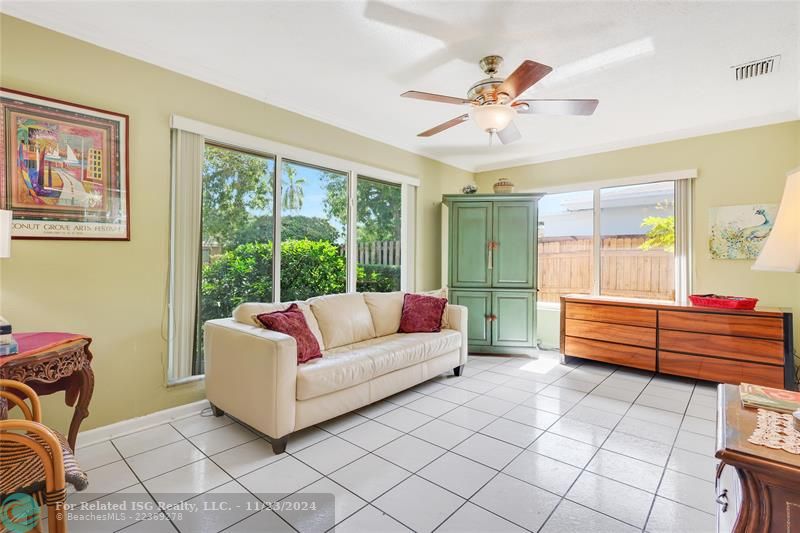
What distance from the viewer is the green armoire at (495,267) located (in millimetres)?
4594

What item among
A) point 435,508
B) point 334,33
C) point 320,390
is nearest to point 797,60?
point 334,33

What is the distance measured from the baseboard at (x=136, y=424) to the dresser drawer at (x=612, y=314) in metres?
3.90

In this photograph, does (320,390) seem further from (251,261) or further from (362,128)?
(362,128)

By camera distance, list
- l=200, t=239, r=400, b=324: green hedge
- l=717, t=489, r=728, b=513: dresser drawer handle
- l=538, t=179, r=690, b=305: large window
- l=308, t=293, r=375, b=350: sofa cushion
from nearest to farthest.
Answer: l=717, t=489, r=728, b=513: dresser drawer handle → l=200, t=239, r=400, b=324: green hedge → l=308, t=293, r=375, b=350: sofa cushion → l=538, t=179, r=690, b=305: large window

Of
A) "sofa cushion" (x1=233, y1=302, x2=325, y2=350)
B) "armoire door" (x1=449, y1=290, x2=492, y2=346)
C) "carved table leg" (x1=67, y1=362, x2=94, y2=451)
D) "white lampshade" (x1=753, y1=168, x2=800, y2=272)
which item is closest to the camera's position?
"white lampshade" (x1=753, y1=168, x2=800, y2=272)

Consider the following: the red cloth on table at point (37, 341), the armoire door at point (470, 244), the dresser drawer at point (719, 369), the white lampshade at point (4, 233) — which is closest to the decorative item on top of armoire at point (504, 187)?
the armoire door at point (470, 244)

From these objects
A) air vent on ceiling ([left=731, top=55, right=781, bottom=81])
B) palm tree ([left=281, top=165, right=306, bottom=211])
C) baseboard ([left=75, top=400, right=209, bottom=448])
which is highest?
air vent on ceiling ([left=731, top=55, right=781, bottom=81])

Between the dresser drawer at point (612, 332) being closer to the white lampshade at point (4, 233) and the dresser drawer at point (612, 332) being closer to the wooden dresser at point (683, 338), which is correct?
the wooden dresser at point (683, 338)

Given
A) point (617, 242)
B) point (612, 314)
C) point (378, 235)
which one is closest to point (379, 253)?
point (378, 235)

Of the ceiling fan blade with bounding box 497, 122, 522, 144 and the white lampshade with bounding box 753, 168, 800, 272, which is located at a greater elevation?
the ceiling fan blade with bounding box 497, 122, 522, 144

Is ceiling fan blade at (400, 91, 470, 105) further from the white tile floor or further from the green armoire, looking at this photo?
the green armoire

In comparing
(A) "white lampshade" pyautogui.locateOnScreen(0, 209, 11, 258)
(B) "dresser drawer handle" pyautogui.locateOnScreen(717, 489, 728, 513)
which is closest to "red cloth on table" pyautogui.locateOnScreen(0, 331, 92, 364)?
(A) "white lampshade" pyautogui.locateOnScreen(0, 209, 11, 258)

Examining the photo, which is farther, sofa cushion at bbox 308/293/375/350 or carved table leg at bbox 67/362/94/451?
sofa cushion at bbox 308/293/375/350

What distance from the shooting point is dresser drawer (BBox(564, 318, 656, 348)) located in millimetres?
3859
